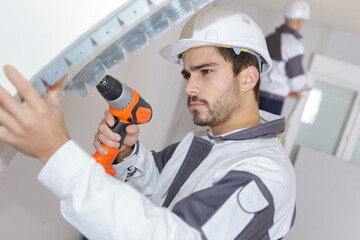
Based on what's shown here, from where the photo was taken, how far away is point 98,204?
616mm

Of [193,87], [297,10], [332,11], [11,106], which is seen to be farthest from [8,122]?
[332,11]

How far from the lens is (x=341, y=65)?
448 cm

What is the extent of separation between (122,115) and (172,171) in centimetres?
35

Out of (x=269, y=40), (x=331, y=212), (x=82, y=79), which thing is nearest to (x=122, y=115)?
(x=82, y=79)

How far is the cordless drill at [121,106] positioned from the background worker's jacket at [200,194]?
24cm

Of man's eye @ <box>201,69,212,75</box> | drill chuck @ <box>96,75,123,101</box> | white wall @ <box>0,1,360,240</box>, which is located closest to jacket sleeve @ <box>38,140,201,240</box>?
drill chuck @ <box>96,75,123,101</box>

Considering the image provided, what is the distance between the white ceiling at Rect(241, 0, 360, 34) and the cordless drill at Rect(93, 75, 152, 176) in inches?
124

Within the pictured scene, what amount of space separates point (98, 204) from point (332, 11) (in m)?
4.02

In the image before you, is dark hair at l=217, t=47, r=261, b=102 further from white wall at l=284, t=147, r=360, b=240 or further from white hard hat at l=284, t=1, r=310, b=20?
white wall at l=284, t=147, r=360, b=240

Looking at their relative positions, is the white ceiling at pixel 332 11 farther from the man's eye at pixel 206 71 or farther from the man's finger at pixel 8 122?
the man's finger at pixel 8 122

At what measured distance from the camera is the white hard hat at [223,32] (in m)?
1.06

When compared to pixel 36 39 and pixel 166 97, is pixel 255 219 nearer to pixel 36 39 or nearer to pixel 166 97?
pixel 36 39

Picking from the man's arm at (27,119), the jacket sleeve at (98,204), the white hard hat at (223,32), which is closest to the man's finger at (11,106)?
the man's arm at (27,119)

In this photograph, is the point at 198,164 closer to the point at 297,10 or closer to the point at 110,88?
the point at 110,88
